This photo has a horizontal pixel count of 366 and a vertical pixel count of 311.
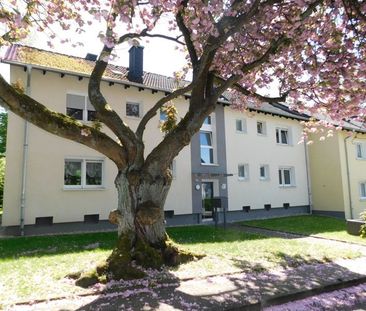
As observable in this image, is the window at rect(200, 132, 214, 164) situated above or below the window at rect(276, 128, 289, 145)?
below

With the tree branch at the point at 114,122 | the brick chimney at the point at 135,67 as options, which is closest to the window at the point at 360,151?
the brick chimney at the point at 135,67

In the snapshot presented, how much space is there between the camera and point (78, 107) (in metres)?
16.1

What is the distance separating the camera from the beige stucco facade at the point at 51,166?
1415 cm

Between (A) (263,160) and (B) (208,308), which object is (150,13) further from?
(A) (263,160)

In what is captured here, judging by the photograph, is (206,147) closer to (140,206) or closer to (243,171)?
(243,171)

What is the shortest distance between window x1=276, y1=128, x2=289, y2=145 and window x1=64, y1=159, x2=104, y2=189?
1225 centimetres

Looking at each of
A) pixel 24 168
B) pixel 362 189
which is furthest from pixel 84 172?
pixel 362 189

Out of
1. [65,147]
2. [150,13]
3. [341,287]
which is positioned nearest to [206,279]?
[341,287]

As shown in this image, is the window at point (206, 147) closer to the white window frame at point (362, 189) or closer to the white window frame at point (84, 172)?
the white window frame at point (84, 172)

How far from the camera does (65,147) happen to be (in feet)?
50.8

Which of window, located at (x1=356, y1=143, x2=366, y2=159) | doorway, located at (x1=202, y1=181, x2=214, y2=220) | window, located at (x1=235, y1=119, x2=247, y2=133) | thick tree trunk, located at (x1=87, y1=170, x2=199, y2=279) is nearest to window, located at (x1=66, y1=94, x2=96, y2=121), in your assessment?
doorway, located at (x1=202, y1=181, x2=214, y2=220)

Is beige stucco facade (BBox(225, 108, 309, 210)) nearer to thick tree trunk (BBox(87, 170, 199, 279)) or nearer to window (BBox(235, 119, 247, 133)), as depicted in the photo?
window (BBox(235, 119, 247, 133))

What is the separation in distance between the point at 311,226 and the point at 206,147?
671 centimetres

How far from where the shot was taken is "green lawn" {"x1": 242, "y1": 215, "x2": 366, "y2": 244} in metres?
14.6
